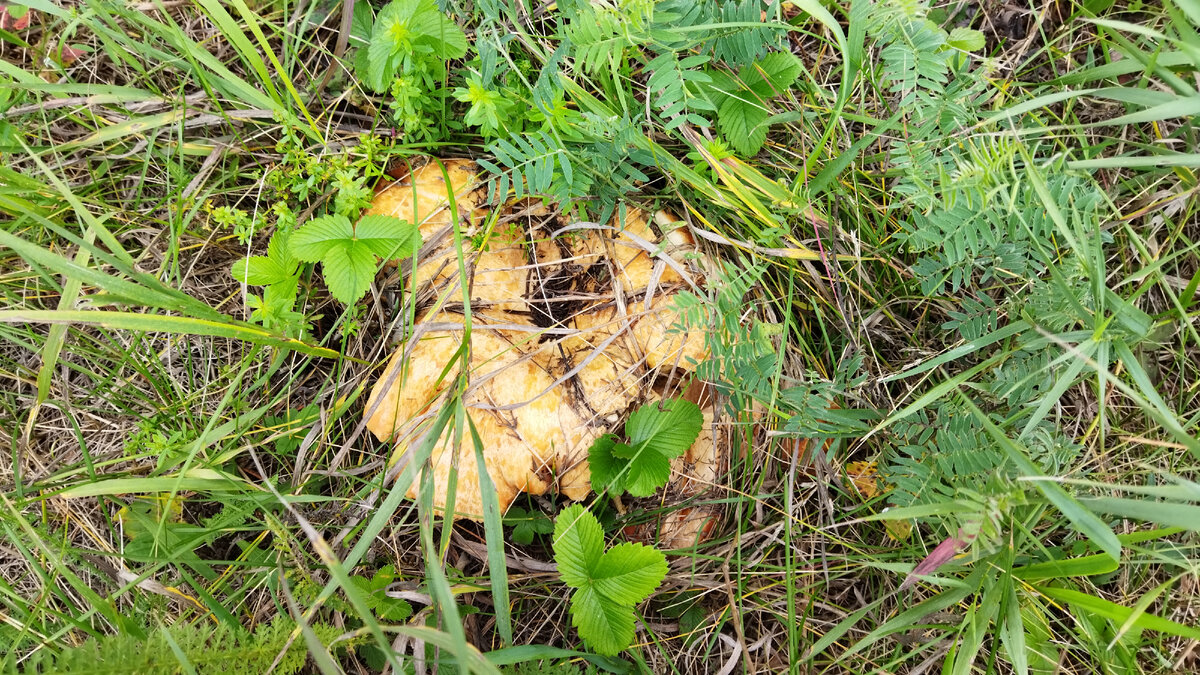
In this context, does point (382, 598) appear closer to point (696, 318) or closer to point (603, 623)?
point (603, 623)

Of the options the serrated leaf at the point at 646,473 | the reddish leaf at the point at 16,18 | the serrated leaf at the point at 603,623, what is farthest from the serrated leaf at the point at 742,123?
the reddish leaf at the point at 16,18

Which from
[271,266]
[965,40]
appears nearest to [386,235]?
[271,266]

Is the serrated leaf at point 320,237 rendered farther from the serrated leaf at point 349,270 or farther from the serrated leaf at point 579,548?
the serrated leaf at point 579,548

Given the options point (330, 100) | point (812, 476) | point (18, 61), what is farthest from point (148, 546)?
point (812, 476)

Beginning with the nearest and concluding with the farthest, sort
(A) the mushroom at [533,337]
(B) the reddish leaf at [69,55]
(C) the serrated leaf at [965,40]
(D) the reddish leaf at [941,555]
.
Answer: (D) the reddish leaf at [941,555] < (C) the serrated leaf at [965,40] < (A) the mushroom at [533,337] < (B) the reddish leaf at [69,55]

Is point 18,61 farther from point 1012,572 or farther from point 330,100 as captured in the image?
point 1012,572

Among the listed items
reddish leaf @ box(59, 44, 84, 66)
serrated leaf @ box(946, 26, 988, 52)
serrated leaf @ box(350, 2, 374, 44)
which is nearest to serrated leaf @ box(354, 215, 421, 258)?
serrated leaf @ box(350, 2, 374, 44)
